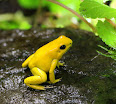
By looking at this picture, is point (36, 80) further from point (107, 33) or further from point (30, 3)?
point (30, 3)

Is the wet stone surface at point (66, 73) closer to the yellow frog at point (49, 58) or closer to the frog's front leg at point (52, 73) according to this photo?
the frog's front leg at point (52, 73)

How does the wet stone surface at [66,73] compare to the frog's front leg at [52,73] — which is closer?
the wet stone surface at [66,73]

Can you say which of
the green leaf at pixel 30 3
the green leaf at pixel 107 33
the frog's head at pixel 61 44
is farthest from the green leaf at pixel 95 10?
the green leaf at pixel 30 3

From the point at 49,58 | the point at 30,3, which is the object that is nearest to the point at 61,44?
the point at 49,58

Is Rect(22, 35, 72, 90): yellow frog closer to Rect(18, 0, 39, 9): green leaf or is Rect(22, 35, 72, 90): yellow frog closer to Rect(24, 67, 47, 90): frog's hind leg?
Rect(24, 67, 47, 90): frog's hind leg

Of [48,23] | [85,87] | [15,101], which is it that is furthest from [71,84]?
[48,23]
